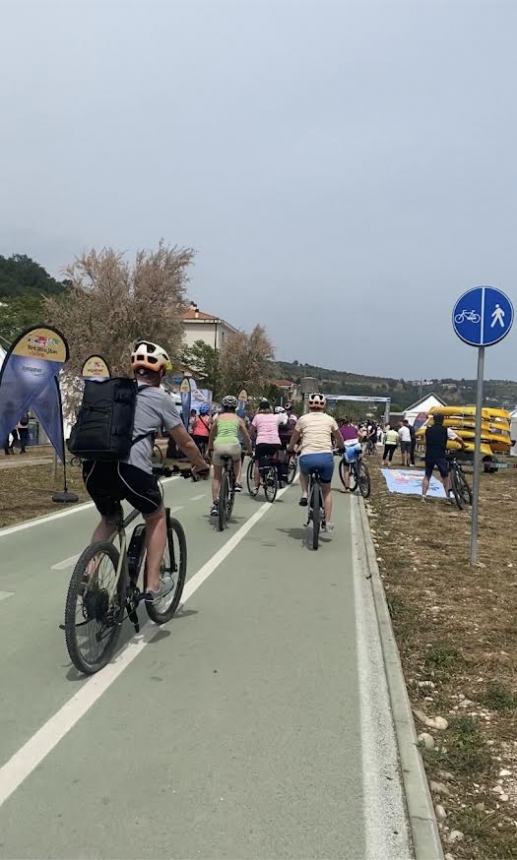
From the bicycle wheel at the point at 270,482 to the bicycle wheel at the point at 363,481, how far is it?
239 centimetres

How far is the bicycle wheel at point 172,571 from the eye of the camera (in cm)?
519

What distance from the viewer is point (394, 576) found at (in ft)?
24.7

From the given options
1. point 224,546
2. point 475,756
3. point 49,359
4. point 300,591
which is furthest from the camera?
point 49,359

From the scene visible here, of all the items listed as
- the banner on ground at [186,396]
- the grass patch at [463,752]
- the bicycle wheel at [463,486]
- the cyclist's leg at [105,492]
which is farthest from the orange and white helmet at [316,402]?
the banner on ground at [186,396]

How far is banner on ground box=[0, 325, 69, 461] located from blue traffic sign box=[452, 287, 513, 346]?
22.5ft

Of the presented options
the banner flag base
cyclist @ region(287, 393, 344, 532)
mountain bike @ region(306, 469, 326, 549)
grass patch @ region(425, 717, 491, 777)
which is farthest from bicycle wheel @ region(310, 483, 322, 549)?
the banner flag base

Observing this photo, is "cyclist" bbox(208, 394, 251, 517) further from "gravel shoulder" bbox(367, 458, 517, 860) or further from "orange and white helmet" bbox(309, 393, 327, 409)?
"gravel shoulder" bbox(367, 458, 517, 860)

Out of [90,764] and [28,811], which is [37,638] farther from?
[28,811]

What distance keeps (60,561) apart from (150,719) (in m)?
4.25

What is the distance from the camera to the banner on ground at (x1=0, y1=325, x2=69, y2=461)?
10836 millimetres

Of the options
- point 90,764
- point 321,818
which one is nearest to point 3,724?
point 90,764

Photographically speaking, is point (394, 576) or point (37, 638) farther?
point (394, 576)

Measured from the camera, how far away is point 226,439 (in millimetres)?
10312

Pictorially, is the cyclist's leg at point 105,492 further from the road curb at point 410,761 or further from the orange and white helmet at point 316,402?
the orange and white helmet at point 316,402
